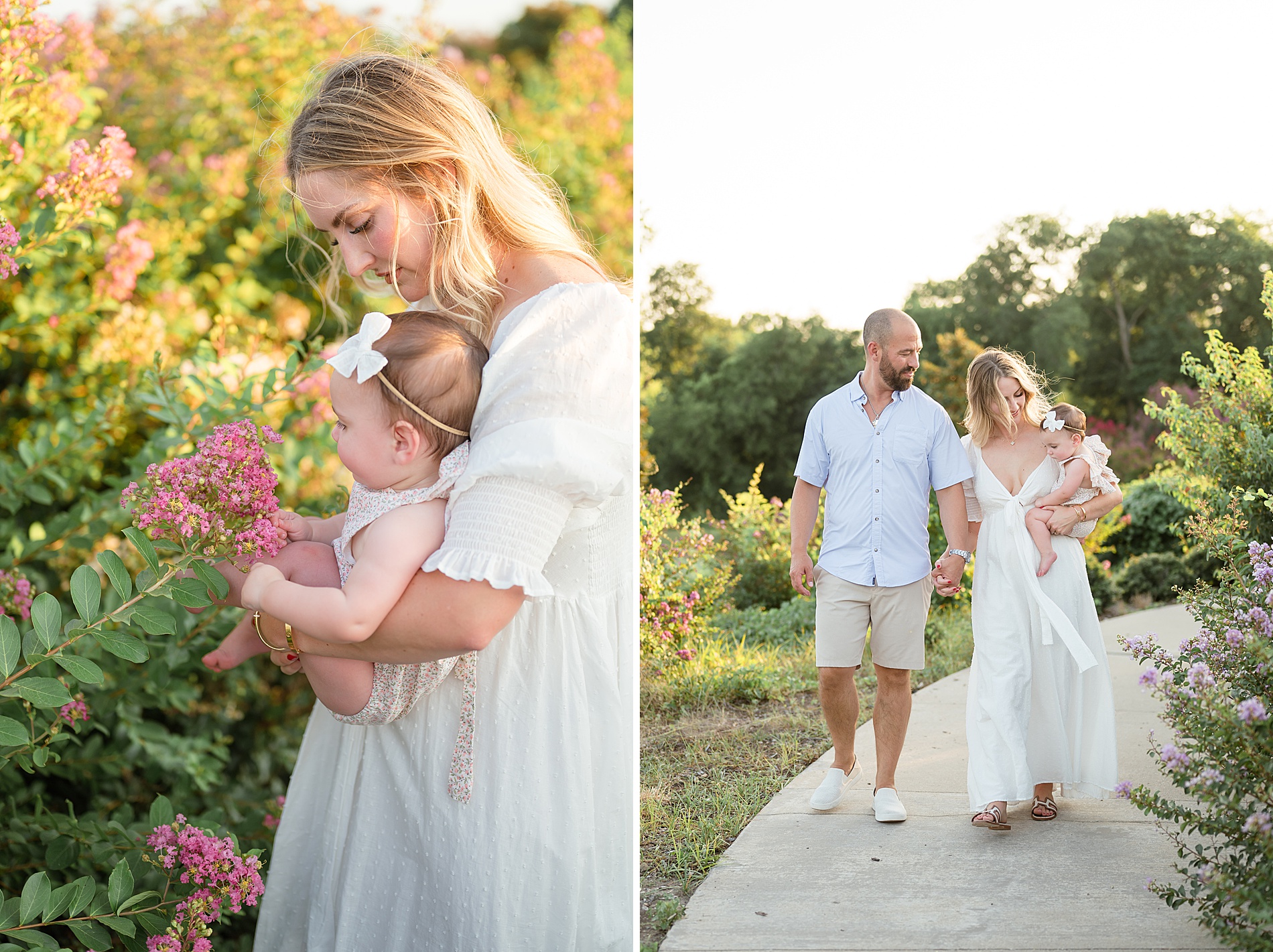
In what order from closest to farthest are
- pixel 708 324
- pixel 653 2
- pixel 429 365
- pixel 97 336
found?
pixel 429 365
pixel 653 2
pixel 708 324
pixel 97 336

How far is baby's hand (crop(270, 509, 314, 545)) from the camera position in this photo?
5.04 feet

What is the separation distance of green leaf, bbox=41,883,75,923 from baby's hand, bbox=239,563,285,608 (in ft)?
1.90

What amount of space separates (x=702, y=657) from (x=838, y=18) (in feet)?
5.55

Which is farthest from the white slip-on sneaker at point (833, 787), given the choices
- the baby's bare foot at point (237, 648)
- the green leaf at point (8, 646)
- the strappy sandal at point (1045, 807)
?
the green leaf at point (8, 646)

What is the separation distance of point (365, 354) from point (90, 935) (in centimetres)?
104

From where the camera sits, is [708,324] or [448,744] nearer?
[448,744]

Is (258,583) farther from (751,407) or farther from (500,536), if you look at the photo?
(751,407)

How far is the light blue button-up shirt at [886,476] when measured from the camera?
2.52 m

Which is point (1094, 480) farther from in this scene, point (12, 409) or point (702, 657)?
point (12, 409)

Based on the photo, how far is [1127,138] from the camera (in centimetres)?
244

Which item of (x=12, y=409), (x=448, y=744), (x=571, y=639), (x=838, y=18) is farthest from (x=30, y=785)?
(x=838, y=18)

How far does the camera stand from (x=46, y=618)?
1510mm

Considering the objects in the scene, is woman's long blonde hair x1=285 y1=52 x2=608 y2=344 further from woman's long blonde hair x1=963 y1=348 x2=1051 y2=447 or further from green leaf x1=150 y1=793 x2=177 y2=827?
woman's long blonde hair x1=963 y1=348 x2=1051 y2=447

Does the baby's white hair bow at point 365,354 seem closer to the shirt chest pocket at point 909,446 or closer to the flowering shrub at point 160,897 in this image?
the flowering shrub at point 160,897
